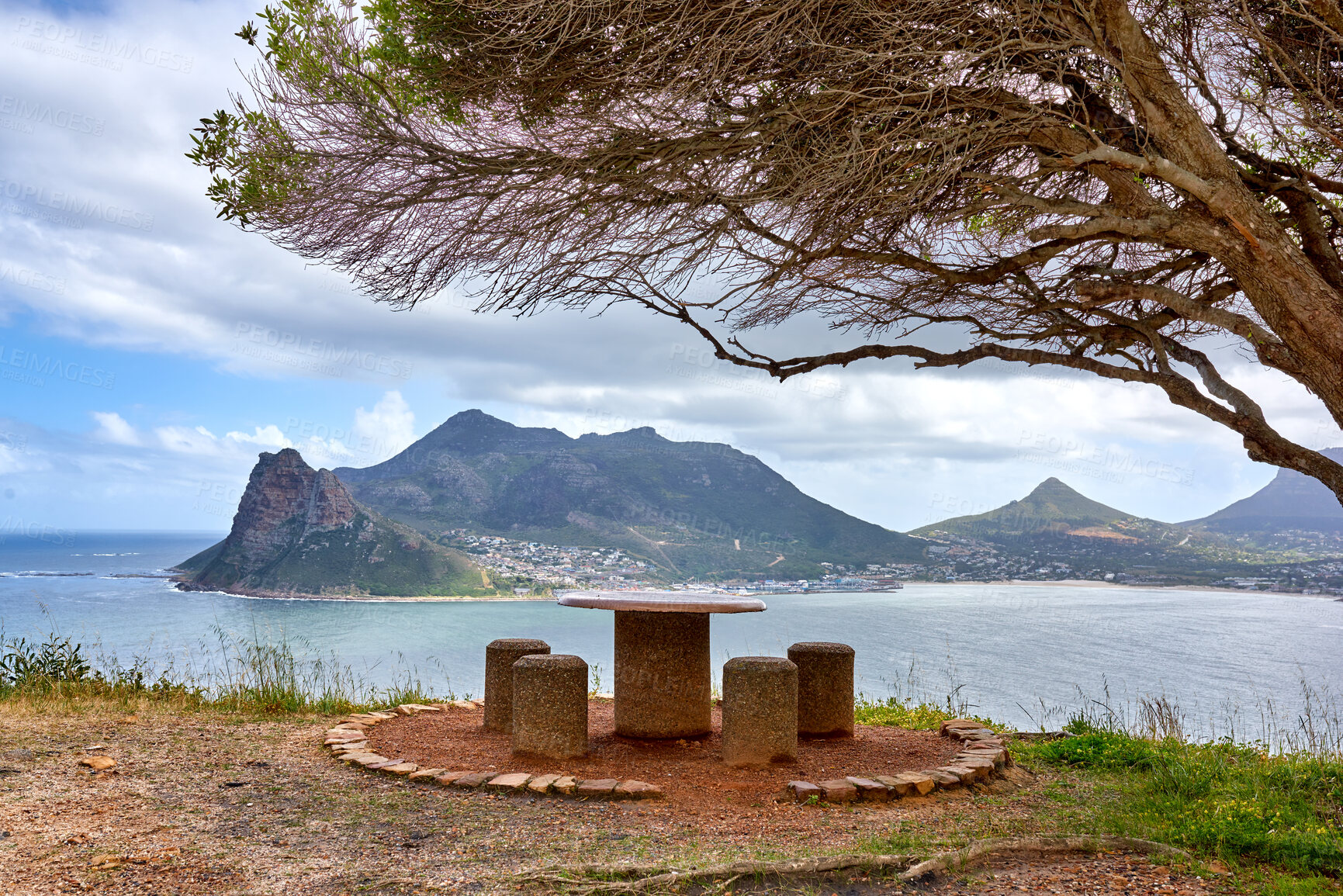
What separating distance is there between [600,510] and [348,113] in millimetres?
25280

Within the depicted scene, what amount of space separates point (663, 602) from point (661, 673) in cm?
70

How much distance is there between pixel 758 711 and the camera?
509 cm

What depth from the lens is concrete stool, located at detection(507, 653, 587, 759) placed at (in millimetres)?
5145

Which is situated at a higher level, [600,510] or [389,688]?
[600,510]

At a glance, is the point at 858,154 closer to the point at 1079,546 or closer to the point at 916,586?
the point at 916,586

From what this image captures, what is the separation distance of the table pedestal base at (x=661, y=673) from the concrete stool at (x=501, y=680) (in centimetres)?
78

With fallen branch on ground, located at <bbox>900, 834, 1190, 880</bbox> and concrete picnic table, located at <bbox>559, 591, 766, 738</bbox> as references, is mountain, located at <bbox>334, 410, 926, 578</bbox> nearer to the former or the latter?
concrete picnic table, located at <bbox>559, 591, 766, 738</bbox>

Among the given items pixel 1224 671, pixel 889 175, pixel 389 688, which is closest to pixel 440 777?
pixel 389 688

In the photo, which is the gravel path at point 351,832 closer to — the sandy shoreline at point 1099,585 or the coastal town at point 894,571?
the coastal town at point 894,571

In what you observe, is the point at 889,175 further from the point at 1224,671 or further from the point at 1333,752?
the point at 1224,671

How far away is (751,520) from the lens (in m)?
29.2

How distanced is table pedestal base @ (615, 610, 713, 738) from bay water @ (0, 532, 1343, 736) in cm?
64

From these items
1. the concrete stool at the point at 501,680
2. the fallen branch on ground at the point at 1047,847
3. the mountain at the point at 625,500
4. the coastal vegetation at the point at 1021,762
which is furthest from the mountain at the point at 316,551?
the fallen branch on ground at the point at 1047,847

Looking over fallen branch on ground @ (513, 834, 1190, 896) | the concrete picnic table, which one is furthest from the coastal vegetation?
Result: the concrete picnic table
